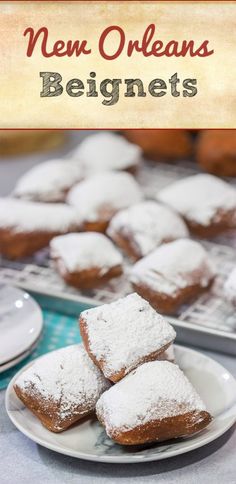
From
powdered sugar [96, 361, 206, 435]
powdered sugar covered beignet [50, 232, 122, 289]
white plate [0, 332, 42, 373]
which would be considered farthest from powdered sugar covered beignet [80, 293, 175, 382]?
powdered sugar covered beignet [50, 232, 122, 289]

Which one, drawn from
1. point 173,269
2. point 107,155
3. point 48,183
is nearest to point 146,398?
point 173,269

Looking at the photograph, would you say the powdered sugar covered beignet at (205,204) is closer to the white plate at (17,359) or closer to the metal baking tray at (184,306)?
the metal baking tray at (184,306)

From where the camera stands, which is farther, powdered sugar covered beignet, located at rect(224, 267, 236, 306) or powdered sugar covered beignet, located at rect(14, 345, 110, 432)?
powdered sugar covered beignet, located at rect(224, 267, 236, 306)

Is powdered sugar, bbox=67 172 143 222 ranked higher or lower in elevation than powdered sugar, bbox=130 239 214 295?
higher

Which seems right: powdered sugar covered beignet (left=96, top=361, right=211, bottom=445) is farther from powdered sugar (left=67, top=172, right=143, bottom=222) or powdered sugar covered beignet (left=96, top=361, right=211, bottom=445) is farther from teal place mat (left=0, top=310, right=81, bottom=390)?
powdered sugar (left=67, top=172, right=143, bottom=222)

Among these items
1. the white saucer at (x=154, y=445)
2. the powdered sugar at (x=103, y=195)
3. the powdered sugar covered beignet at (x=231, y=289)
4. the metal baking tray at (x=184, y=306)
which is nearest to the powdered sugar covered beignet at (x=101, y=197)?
the powdered sugar at (x=103, y=195)

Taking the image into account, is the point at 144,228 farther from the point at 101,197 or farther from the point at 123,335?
the point at 123,335
